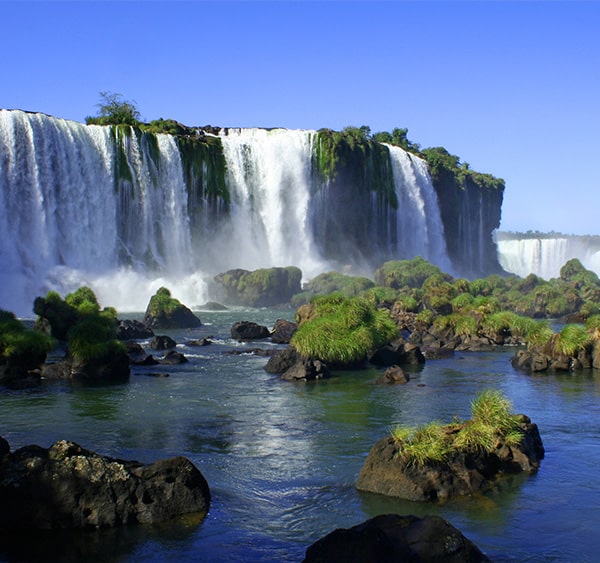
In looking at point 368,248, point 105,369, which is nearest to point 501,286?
point 368,248

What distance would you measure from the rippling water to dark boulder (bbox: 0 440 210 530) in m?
0.30

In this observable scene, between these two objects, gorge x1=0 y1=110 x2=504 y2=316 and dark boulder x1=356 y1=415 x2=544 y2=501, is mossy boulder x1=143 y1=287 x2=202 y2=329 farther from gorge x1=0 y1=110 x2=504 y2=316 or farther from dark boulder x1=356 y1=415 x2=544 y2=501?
dark boulder x1=356 y1=415 x2=544 y2=501

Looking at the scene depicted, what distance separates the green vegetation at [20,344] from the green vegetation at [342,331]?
A: 27.3 feet

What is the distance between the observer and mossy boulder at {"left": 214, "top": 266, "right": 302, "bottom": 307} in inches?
2386

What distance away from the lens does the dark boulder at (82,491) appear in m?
10.9

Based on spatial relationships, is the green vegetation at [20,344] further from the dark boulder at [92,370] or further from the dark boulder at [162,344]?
the dark boulder at [162,344]

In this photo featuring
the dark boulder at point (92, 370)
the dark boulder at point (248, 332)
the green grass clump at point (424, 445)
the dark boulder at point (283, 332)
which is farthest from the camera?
the dark boulder at point (248, 332)

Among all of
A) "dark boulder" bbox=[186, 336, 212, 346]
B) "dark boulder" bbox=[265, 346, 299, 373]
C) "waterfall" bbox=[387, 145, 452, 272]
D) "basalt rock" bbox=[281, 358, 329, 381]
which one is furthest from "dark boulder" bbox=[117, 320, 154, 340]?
"waterfall" bbox=[387, 145, 452, 272]

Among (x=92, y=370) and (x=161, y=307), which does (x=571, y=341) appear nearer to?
(x=92, y=370)

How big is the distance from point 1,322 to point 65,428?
8818 millimetres

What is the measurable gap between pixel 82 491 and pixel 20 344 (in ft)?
48.0

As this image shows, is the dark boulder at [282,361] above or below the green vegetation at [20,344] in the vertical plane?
below

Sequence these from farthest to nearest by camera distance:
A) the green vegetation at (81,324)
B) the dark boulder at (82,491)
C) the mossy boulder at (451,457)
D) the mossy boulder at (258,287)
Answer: the mossy boulder at (258,287) < the green vegetation at (81,324) < the mossy boulder at (451,457) < the dark boulder at (82,491)

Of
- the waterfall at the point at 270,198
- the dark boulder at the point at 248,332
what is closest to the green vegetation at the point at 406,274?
the waterfall at the point at 270,198
